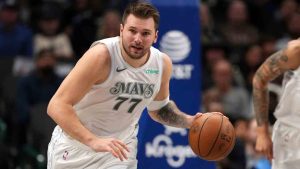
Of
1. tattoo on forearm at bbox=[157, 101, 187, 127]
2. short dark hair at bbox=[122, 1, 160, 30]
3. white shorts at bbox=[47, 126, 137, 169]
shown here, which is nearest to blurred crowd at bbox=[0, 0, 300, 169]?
tattoo on forearm at bbox=[157, 101, 187, 127]

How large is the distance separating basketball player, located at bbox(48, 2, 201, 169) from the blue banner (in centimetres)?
143

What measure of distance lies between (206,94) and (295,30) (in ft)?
8.96

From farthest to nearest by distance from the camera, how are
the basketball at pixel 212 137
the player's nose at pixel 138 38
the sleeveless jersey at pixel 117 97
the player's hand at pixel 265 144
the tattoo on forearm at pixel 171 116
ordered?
1. the player's hand at pixel 265 144
2. the tattoo on forearm at pixel 171 116
3. the basketball at pixel 212 137
4. the sleeveless jersey at pixel 117 97
5. the player's nose at pixel 138 38

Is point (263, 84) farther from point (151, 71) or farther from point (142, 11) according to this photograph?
point (142, 11)

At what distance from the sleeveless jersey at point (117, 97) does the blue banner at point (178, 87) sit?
5.17 feet

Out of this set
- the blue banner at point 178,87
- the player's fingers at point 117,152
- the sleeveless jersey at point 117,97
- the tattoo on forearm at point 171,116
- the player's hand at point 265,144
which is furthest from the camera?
the blue banner at point 178,87

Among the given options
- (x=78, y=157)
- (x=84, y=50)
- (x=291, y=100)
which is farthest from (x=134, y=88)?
(x=84, y=50)

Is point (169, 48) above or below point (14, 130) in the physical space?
above

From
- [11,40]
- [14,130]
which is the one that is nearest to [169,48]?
[14,130]

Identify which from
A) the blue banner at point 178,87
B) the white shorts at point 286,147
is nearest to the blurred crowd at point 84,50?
the blue banner at point 178,87

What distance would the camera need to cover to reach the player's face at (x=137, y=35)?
19.5 feet

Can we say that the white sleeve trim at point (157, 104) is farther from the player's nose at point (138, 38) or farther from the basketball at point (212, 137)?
the player's nose at point (138, 38)

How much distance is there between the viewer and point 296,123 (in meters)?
6.67

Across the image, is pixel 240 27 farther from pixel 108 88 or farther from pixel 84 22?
pixel 108 88
